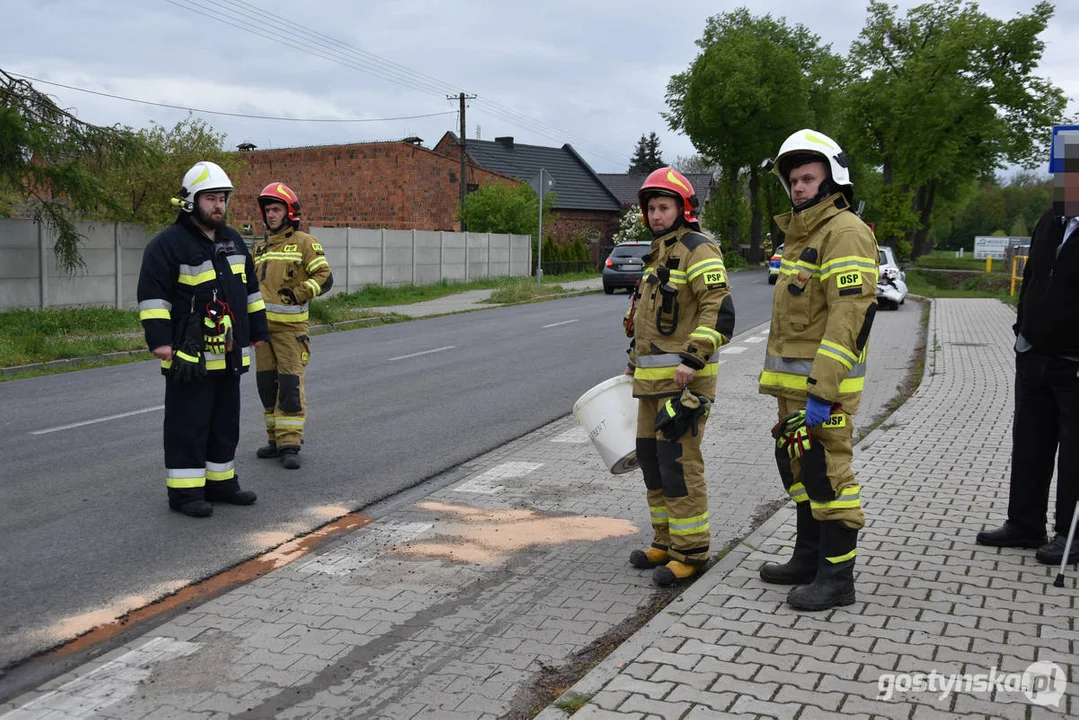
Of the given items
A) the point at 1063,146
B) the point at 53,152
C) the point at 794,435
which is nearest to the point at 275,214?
the point at 794,435

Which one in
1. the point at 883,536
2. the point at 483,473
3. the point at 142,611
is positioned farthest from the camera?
the point at 483,473

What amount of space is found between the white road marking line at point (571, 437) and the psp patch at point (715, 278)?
13.1ft

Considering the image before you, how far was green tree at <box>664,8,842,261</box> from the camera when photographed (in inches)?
2226

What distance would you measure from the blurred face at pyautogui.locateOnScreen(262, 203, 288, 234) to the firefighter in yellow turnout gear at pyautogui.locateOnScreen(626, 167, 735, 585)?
3510 millimetres

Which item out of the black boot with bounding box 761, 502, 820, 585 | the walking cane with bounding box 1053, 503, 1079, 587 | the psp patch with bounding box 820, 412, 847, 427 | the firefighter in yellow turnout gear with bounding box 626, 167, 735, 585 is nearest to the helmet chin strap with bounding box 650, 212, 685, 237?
Result: the firefighter in yellow turnout gear with bounding box 626, 167, 735, 585

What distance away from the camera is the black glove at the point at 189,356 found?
6.10m

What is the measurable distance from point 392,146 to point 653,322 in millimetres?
41444

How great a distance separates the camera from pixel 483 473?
7.60 metres

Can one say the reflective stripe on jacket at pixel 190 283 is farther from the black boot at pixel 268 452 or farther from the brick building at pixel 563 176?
the brick building at pixel 563 176

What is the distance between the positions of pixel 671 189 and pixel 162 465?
15.5 feet

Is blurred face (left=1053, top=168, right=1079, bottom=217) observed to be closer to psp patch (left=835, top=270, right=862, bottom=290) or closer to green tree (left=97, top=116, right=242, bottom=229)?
psp patch (left=835, top=270, right=862, bottom=290)

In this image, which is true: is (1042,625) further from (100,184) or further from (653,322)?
(100,184)

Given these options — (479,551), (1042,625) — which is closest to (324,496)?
(479,551)

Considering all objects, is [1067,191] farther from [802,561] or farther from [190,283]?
[190,283]
